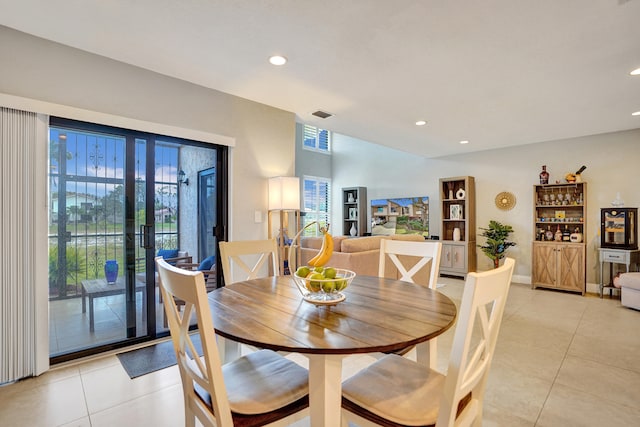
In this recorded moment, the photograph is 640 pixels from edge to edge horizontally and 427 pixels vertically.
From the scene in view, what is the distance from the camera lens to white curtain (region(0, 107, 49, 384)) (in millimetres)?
2270

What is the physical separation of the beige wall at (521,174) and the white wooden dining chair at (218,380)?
228 inches

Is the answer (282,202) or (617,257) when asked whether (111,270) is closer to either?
(282,202)

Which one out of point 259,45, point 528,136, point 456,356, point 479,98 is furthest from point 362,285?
point 528,136

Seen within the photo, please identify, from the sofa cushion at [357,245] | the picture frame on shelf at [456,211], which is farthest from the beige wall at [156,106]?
the picture frame on shelf at [456,211]

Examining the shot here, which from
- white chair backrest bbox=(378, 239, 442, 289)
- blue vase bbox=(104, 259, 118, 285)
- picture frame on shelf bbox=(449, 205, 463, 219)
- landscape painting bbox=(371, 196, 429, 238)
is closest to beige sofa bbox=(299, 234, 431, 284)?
white chair backrest bbox=(378, 239, 442, 289)

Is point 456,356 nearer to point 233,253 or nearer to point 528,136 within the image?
point 233,253

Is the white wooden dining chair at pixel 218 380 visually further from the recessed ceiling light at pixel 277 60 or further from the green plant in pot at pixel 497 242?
the green plant in pot at pixel 497 242

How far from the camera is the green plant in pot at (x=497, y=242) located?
565 centimetres

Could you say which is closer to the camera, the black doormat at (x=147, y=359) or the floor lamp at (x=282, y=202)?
the black doormat at (x=147, y=359)

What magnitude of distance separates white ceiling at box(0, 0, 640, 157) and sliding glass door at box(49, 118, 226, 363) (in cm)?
76

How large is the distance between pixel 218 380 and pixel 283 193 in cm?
277

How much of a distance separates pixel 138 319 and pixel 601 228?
20.3ft

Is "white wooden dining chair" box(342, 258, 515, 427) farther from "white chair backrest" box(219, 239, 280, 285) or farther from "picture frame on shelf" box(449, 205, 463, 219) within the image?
"picture frame on shelf" box(449, 205, 463, 219)

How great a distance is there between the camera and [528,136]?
16.7 ft
